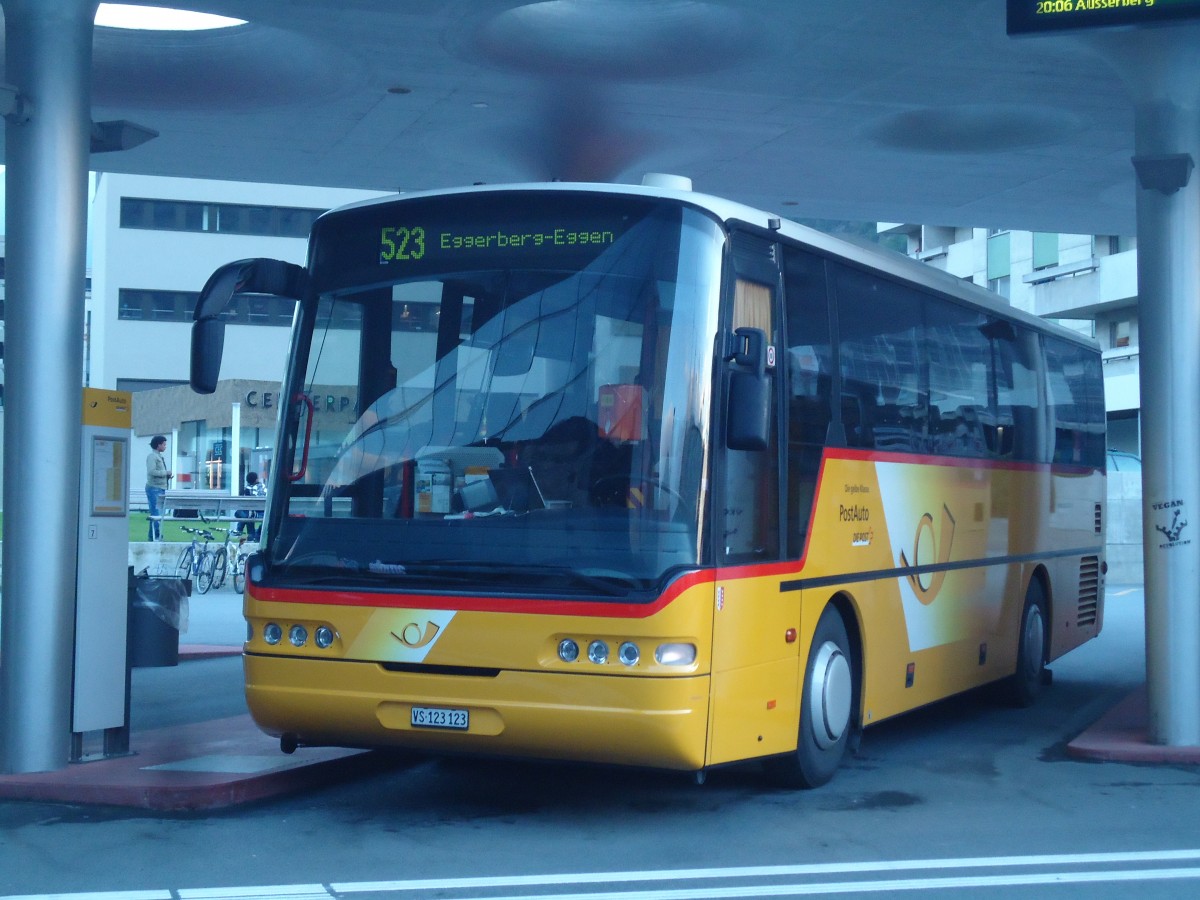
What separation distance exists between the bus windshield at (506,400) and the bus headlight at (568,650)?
0.25 metres

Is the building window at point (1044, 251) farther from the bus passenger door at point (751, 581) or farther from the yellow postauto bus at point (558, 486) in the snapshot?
the bus passenger door at point (751, 581)

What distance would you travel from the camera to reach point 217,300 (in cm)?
805

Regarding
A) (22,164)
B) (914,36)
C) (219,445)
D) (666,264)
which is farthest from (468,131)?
(219,445)

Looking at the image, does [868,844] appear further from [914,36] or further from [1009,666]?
[914,36]

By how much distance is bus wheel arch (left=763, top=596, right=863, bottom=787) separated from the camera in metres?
8.59

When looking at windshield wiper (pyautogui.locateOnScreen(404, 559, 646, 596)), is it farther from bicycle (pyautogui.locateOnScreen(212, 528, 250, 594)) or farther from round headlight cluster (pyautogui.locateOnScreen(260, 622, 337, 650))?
bicycle (pyautogui.locateOnScreen(212, 528, 250, 594))

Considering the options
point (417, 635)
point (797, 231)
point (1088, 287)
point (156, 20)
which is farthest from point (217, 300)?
point (1088, 287)

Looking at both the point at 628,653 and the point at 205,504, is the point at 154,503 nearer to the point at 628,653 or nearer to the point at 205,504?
the point at 205,504

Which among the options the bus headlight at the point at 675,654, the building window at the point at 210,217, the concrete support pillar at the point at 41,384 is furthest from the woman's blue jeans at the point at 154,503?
the building window at the point at 210,217

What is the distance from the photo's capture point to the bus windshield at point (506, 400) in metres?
7.41

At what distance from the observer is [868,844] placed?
7488 millimetres

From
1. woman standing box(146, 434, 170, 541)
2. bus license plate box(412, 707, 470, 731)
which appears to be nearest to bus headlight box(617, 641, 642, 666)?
bus license plate box(412, 707, 470, 731)

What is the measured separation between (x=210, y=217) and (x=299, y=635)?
185 ft

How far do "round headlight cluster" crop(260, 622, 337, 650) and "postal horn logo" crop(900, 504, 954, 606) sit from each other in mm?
4128
